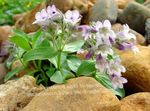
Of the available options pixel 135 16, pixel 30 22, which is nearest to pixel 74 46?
pixel 135 16

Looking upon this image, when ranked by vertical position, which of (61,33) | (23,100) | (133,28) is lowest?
(133,28)

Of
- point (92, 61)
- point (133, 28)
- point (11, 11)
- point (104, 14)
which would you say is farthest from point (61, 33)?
point (11, 11)

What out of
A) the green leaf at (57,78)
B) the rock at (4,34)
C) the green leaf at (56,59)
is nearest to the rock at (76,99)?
the green leaf at (57,78)

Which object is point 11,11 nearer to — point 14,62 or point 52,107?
point 14,62

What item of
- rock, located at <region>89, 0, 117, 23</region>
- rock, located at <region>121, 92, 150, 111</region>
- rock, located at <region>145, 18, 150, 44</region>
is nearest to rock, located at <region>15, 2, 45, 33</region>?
rock, located at <region>89, 0, 117, 23</region>

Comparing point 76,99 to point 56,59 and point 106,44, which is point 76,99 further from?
point 56,59

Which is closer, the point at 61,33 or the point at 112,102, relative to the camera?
the point at 112,102

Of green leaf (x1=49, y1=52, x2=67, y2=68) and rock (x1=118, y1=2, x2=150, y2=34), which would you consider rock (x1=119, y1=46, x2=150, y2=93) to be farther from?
rock (x1=118, y1=2, x2=150, y2=34)
